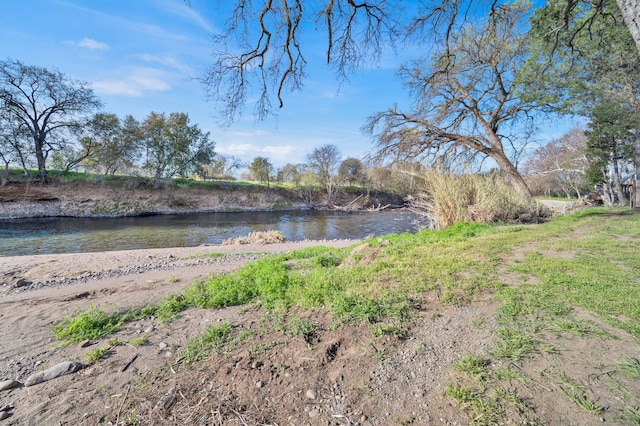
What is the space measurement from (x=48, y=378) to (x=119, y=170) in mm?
38500

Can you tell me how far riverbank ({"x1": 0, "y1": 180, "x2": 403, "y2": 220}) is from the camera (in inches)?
918

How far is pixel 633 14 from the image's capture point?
7.42ft

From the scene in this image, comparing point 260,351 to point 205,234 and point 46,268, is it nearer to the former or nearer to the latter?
point 46,268

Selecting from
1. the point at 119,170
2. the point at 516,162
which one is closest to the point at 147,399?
the point at 516,162

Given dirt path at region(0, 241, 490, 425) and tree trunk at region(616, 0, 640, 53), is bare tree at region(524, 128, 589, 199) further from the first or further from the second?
dirt path at region(0, 241, 490, 425)

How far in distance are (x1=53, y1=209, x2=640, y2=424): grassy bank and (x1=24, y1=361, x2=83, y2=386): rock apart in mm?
620

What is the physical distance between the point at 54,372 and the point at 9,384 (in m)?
0.27

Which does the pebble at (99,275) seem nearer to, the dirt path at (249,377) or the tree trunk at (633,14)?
the dirt path at (249,377)

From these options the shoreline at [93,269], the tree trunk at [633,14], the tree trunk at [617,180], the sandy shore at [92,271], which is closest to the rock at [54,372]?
the sandy shore at [92,271]

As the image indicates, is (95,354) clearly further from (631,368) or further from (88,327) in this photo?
(631,368)

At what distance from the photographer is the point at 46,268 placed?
7250 millimetres

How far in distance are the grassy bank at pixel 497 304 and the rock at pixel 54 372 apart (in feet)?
2.04

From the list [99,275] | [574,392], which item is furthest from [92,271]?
[574,392]

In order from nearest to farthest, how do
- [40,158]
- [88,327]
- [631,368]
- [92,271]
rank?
[631,368] → [88,327] → [92,271] → [40,158]
